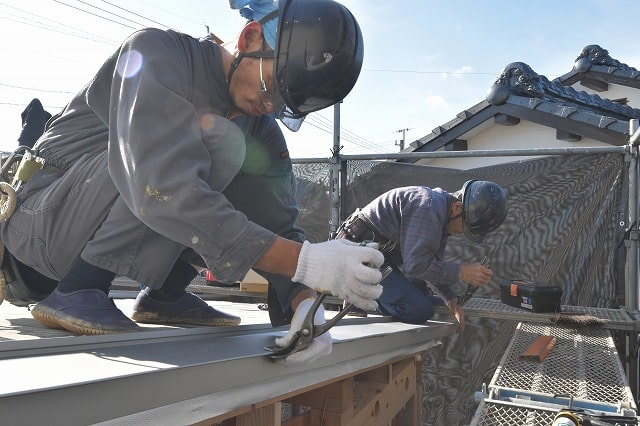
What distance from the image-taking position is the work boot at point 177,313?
199 cm

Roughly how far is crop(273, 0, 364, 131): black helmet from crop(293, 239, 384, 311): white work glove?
0.47m

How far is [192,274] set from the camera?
2.09m

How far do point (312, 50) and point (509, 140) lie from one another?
6955mm

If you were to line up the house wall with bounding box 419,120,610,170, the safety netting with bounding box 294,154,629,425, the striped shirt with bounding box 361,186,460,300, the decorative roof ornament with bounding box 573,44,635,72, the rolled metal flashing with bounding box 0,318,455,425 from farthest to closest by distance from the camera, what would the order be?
the decorative roof ornament with bounding box 573,44,635,72 < the house wall with bounding box 419,120,610,170 < the safety netting with bounding box 294,154,629,425 < the striped shirt with bounding box 361,186,460,300 < the rolled metal flashing with bounding box 0,318,455,425

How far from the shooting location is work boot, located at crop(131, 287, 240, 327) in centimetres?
199

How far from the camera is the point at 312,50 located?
4.77 ft

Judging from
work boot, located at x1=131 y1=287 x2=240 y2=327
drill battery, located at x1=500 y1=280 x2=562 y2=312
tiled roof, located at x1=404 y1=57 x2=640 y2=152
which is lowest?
drill battery, located at x1=500 y1=280 x2=562 y2=312

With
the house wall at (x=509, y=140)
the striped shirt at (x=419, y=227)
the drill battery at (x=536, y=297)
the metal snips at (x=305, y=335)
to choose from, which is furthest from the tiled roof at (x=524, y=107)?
the metal snips at (x=305, y=335)

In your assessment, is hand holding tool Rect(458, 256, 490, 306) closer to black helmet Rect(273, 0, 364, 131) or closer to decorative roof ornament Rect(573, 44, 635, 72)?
black helmet Rect(273, 0, 364, 131)

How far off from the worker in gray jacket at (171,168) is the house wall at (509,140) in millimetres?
5667

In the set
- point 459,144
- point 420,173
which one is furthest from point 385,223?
point 459,144

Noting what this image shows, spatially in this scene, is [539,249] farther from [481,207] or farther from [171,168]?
[171,168]

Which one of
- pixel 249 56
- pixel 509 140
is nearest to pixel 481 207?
pixel 249 56

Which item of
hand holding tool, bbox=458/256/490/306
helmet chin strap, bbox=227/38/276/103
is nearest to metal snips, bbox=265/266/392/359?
helmet chin strap, bbox=227/38/276/103
